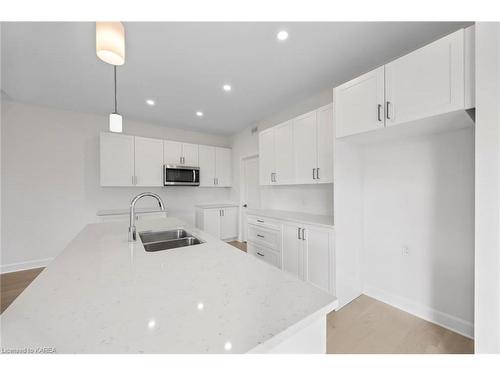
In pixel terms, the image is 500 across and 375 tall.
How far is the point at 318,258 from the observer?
217cm

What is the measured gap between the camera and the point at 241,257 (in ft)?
3.74

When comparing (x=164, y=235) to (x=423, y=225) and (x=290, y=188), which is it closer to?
(x=290, y=188)

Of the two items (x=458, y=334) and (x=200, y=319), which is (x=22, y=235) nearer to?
(x=200, y=319)

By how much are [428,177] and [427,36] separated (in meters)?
1.27

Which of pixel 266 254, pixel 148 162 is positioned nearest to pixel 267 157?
pixel 266 254

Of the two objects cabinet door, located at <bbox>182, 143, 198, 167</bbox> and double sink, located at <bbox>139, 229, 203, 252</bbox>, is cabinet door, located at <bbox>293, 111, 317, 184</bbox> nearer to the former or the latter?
double sink, located at <bbox>139, 229, 203, 252</bbox>

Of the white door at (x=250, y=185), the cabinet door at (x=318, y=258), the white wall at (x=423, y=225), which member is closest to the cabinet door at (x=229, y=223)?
the white door at (x=250, y=185)

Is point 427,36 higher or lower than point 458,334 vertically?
higher

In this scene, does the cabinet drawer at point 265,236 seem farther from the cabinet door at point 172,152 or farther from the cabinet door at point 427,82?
the cabinet door at point 172,152

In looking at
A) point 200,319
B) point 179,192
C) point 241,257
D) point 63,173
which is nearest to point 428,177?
point 241,257

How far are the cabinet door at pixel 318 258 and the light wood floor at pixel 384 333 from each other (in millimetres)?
332

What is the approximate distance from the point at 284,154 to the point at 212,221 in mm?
2342

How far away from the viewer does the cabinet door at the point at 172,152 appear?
400 cm
